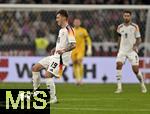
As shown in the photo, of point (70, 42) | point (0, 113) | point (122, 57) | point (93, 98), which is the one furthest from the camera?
point (122, 57)

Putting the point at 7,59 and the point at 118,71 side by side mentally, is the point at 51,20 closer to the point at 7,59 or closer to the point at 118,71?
the point at 7,59

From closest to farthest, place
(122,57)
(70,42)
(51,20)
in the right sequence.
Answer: (70,42) < (122,57) < (51,20)

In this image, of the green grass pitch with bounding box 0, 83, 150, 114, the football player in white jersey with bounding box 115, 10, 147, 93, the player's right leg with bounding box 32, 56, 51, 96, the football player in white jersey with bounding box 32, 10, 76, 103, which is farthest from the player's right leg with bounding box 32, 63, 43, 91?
the football player in white jersey with bounding box 115, 10, 147, 93

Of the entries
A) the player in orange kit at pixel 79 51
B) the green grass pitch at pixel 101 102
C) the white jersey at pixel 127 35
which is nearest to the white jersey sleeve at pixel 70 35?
the green grass pitch at pixel 101 102

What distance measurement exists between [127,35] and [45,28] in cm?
817

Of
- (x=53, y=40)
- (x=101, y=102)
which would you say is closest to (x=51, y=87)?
(x=101, y=102)

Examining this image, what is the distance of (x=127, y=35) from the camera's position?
22.0 m

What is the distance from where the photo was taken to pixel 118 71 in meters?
21.9

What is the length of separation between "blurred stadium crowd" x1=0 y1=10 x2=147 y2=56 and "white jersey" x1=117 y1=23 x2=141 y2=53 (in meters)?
6.99

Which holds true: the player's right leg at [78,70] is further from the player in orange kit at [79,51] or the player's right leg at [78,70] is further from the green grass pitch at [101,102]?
the green grass pitch at [101,102]

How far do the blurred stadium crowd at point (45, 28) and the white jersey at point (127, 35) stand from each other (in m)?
6.99

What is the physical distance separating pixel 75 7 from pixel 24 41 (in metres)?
2.47

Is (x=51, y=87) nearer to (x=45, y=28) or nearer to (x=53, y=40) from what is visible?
(x=53, y=40)

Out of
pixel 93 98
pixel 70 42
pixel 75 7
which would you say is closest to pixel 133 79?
pixel 75 7
